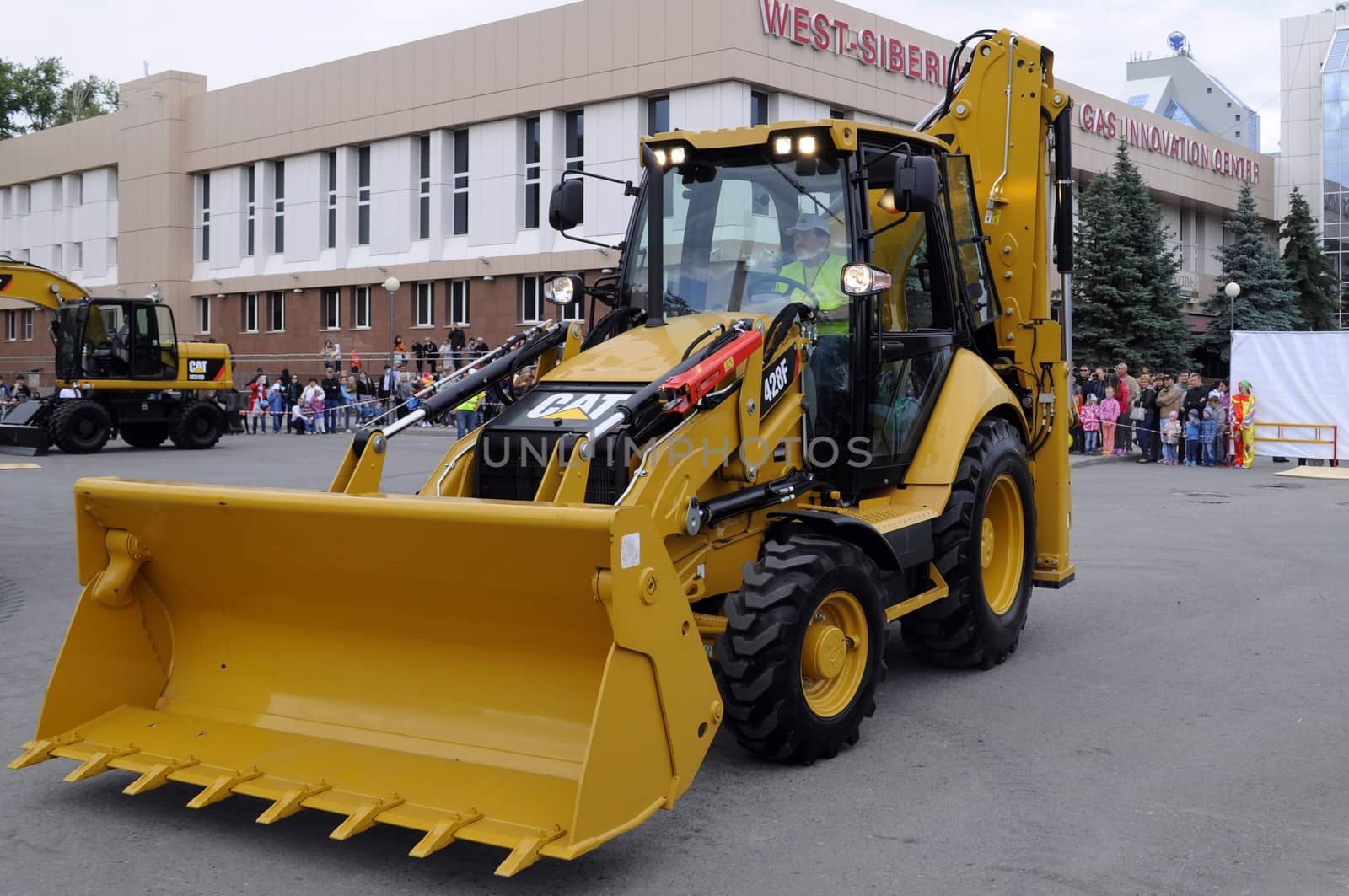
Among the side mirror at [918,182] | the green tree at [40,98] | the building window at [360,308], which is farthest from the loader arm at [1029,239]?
the green tree at [40,98]

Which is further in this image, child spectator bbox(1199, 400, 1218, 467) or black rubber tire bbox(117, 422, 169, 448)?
black rubber tire bbox(117, 422, 169, 448)

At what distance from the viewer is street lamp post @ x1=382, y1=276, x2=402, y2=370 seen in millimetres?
39281

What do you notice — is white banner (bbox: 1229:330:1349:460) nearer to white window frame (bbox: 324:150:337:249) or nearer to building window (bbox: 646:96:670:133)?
building window (bbox: 646:96:670:133)

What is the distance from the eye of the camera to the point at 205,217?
2020 inches

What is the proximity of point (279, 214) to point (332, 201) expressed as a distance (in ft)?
9.99

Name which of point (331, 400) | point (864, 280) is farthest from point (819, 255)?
point (331, 400)

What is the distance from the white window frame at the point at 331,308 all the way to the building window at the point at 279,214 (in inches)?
119

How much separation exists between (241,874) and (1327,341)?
24.9m

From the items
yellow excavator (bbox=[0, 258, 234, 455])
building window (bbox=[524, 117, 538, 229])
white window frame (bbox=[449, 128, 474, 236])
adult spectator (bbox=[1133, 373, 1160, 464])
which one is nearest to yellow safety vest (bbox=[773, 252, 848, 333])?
adult spectator (bbox=[1133, 373, 1160, 464])

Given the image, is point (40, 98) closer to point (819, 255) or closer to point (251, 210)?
point (251, 210)

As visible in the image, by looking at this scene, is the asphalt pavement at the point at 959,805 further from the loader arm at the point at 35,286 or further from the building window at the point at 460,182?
the building window at the point at 460,182

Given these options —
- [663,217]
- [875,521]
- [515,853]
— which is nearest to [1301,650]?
[875,521]

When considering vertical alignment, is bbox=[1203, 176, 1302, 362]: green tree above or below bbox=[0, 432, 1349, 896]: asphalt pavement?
above

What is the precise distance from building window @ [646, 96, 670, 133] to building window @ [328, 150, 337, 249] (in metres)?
14.2
